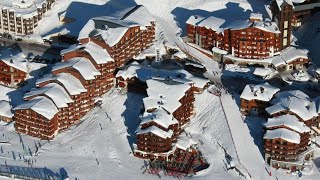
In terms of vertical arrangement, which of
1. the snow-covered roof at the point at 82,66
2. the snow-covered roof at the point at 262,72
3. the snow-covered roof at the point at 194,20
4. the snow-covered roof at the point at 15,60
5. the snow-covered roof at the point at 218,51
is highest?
the snow-covered roof at the point at 194,20

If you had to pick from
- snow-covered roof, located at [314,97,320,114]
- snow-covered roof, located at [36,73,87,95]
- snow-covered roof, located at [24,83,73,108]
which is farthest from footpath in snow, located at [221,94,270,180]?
snow-covered roof, located at [24,83,73,108]

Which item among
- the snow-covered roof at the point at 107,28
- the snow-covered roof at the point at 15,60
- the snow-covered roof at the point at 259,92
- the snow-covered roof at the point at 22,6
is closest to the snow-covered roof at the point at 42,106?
the snow-covered roof at the point at 15,60

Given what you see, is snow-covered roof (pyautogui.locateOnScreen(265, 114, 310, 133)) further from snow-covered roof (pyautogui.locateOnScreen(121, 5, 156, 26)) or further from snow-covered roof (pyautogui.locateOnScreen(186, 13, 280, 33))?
snow-covered roof (pyautogui.locateOnScreen(121, 5, 156, 26))

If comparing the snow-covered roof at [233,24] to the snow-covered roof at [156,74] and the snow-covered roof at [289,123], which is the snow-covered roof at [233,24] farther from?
the snow-covered roof at [289,123]

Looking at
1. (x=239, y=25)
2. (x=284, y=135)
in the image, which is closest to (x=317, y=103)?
(x=284, y=135)

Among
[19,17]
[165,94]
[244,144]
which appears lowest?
[244,144]

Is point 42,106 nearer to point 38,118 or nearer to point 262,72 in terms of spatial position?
point 38,118
